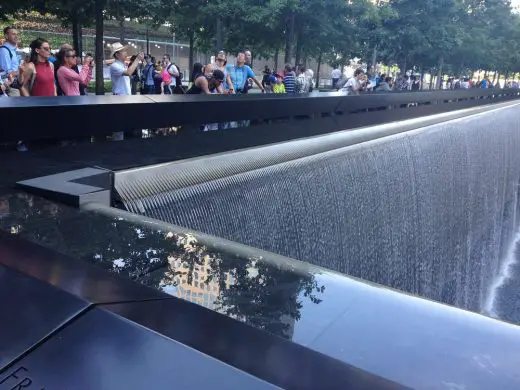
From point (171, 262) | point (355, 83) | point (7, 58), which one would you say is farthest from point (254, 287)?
point (355, 83)

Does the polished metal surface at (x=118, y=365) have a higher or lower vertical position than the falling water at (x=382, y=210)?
higher

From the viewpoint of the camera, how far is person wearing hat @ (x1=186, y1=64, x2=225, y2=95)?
820 centimetres

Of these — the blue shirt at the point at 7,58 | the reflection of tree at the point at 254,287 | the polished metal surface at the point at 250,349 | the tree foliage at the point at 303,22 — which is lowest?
the reflection of tree at the point at 254,287

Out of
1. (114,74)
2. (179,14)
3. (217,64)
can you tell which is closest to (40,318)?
(114,74)

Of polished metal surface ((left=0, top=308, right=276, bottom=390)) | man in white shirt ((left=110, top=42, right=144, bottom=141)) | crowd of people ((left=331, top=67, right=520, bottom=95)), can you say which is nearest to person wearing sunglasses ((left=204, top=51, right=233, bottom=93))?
man in white shirt ((left=110, top=42, right=144, bottom=141))

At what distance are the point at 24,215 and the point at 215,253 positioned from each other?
113 cm

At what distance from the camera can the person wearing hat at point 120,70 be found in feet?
25.1

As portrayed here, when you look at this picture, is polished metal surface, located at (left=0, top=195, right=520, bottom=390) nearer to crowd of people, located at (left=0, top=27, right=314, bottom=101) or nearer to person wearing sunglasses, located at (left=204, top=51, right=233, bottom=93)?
crowd of people, located at (left=0, top=27, right=314, bottom=101)

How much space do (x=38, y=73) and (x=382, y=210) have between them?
13.9 feet

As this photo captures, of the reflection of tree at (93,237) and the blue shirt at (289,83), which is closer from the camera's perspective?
the reflection of tree at (93,237)

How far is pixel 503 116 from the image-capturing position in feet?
45.8

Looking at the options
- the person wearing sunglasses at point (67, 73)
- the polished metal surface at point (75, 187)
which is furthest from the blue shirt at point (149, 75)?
the polished metal surface at point (75, 187)

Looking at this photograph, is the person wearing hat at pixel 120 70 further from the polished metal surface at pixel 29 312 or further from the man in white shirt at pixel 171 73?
the polished metal surface at pixel 29 312

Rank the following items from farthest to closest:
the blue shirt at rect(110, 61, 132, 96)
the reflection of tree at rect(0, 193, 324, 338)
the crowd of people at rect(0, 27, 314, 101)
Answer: the blue shirt at rect(110, 61, 132, 96) → the crowd of people at rect(0, 27, 314, 101) → the reflection of tree at rect(0, 193, 324, 338)
